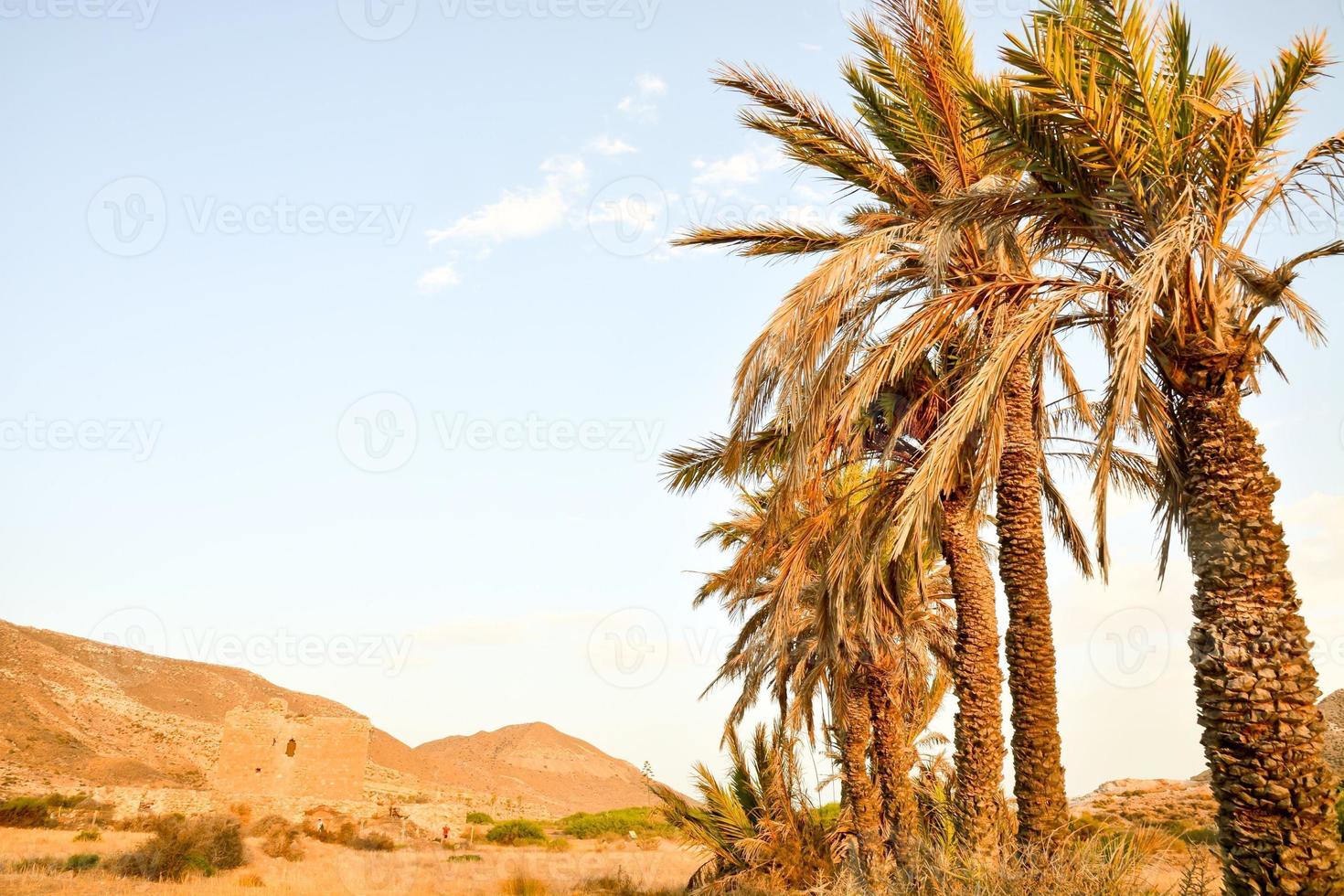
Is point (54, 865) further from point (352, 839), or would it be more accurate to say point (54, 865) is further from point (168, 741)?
point (168, 741)

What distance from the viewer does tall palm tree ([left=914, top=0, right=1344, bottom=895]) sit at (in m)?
4.71

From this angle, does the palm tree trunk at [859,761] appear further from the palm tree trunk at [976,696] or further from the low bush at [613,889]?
the palm tree trunk at [976,696]

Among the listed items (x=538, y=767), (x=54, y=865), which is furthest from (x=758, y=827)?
(x=538, y=767)

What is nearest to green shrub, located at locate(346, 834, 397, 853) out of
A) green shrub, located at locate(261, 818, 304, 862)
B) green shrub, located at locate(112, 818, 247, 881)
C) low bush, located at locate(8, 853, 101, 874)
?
green shrub, located at locate(261, 818, 304, 862)

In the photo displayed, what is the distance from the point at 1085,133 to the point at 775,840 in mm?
9875

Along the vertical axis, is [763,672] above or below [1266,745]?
above

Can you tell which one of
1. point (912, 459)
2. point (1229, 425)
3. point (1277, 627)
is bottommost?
point (1277, 627)

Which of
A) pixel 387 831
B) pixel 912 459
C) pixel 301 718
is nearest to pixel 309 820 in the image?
pixel 387 831

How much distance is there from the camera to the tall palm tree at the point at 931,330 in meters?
7.48

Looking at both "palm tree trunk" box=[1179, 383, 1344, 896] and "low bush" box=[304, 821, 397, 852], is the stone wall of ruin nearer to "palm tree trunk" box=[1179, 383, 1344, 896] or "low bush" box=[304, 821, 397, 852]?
"low bush" box=[304, 821, 397, 852]

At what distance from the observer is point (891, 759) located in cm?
1198

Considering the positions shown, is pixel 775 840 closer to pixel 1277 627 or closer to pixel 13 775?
pixel 1277 627

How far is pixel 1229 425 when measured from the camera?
5.30 m

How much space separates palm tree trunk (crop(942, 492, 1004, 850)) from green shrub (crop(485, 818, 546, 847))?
26.1 metres
